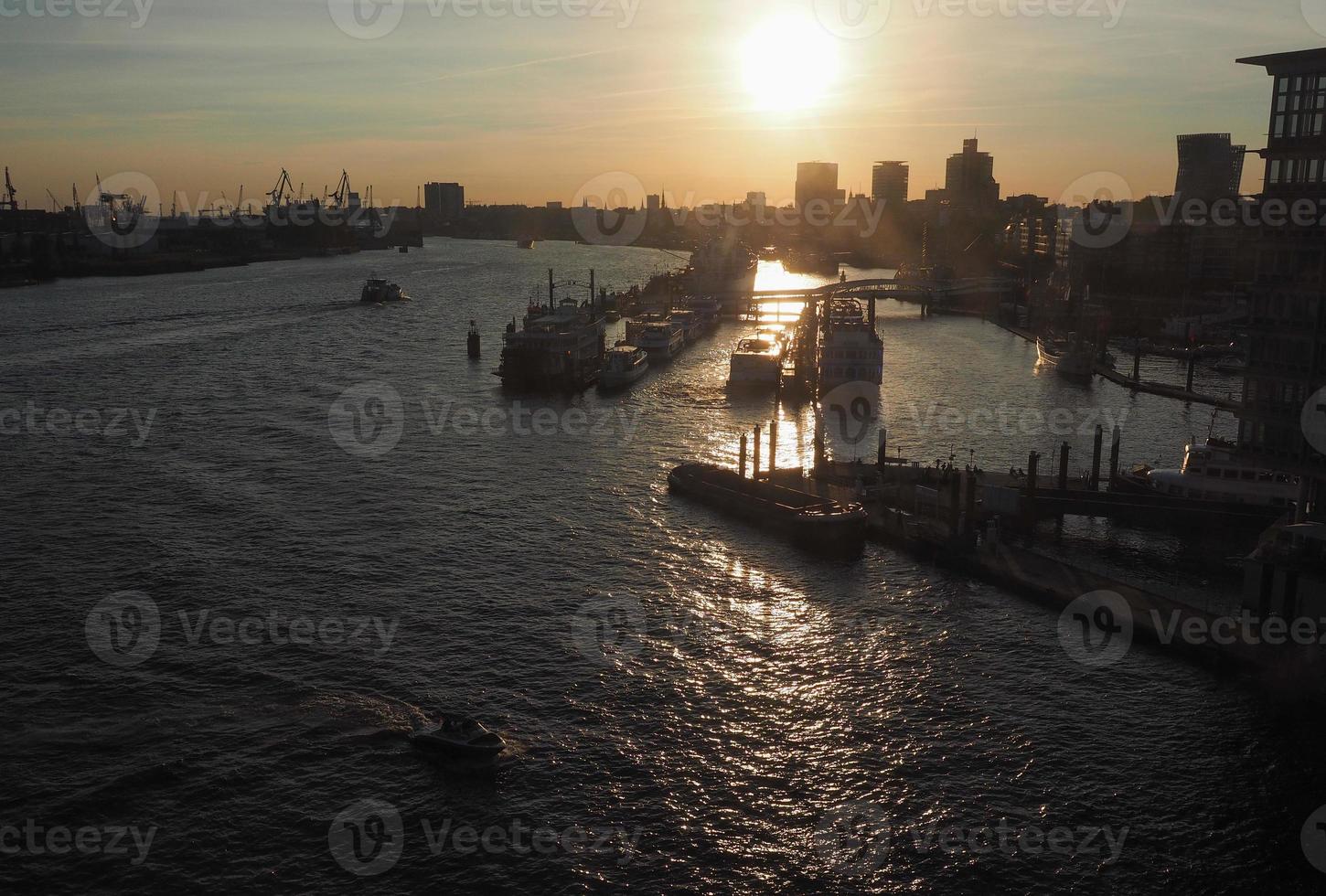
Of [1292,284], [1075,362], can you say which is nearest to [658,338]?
[1075,362]

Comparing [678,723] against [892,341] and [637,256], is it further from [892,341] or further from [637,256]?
[637,256]

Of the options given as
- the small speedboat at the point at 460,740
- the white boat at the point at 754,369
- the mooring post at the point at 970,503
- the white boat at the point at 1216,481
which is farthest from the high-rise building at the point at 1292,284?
the white boat at the point at 754,369

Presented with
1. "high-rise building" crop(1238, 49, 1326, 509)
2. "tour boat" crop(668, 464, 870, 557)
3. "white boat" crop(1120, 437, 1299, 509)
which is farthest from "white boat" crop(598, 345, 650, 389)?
"high-rise building" crop(1238, 49, 1326, 509)

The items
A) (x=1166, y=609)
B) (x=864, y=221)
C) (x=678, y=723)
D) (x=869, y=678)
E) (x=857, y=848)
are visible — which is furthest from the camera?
(x=864, y=221)

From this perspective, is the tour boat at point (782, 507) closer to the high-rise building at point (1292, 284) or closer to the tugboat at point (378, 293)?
the high-rise building at point (1292, 284)

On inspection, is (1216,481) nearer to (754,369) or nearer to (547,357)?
(754,369)

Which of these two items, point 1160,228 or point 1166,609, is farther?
point 1160,228

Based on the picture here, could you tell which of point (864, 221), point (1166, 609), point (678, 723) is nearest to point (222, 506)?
point (678, 723)
